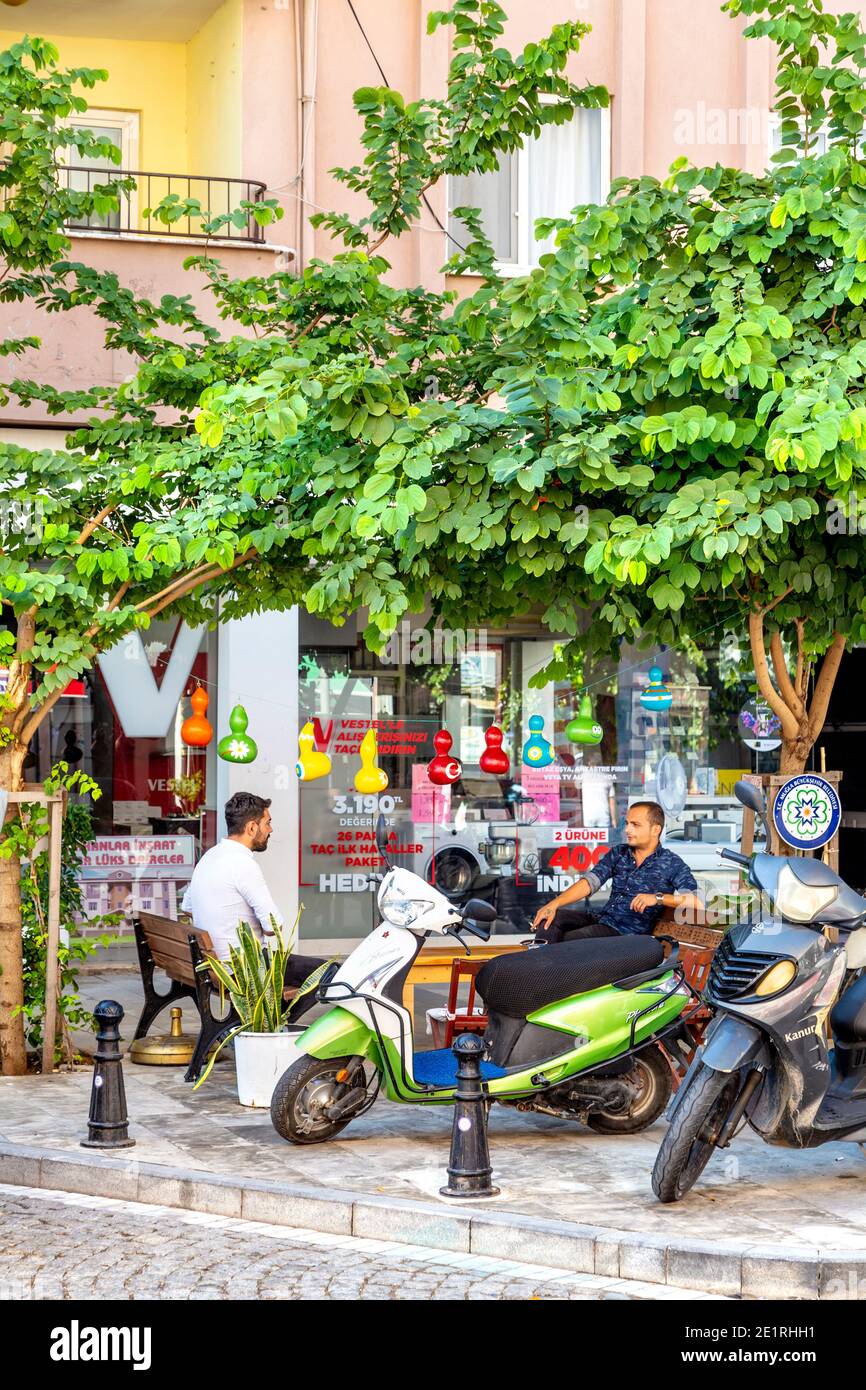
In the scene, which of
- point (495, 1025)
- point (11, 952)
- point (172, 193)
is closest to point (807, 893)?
point (495, 1025)

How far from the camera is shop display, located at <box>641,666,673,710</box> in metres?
15.1

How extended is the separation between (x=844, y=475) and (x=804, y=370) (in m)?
0.61

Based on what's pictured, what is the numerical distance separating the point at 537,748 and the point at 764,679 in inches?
203

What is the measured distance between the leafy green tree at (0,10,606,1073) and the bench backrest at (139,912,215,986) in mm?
890

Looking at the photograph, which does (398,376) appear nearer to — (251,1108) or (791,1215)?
(251,1108)

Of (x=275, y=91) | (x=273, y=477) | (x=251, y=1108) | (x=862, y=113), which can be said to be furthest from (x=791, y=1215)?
(x=275, y=91)

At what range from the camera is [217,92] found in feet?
48.9

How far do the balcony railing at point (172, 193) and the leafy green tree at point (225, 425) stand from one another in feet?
10.8

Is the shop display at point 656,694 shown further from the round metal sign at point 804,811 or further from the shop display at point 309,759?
the round metal sign at point 804,811

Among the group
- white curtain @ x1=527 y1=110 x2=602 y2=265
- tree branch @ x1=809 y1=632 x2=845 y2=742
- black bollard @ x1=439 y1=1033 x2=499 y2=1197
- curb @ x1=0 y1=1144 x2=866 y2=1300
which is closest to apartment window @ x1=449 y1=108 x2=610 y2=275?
white curtain @ x1=527 y1=110 x2=602 y2=265

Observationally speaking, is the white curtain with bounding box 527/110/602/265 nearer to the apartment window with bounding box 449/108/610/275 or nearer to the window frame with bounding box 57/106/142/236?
the apartment window with bounding box 449/108/610/275

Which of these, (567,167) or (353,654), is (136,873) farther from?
(567,167)

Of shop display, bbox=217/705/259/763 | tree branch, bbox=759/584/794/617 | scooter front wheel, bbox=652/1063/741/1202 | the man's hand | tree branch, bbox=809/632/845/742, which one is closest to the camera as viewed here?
scooter front wheel, bbox=652/1063/741/1202

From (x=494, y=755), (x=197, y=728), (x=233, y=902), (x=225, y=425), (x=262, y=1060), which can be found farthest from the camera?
(x=494, y=755)
